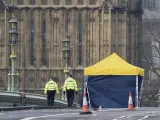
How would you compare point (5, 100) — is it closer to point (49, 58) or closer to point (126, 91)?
point (126, 91)

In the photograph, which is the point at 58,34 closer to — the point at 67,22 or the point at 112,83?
Answer: the point at 67,22

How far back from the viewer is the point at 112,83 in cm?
4584

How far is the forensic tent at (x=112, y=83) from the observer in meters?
45.5

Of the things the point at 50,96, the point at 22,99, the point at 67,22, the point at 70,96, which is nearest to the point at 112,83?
the point at 70,96

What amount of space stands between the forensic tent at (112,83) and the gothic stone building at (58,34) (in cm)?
3431

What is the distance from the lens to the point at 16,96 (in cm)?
5466

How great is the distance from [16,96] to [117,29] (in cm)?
2710

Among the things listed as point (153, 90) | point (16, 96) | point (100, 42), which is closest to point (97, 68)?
point (16, 96)

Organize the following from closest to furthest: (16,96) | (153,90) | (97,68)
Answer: (97,68), (16,96), (153,90)

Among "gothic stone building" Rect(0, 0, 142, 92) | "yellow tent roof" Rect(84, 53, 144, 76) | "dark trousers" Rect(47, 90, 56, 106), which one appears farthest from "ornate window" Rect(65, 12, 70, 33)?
"yellow tent roof" Rect(84, 53, 144, 76)

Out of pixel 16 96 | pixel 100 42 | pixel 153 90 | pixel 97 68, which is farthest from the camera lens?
pixel 153 90

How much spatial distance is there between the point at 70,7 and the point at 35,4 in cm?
239

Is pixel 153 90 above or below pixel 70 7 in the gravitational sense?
below

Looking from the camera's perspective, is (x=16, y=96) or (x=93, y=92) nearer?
(x=93, y=92)
